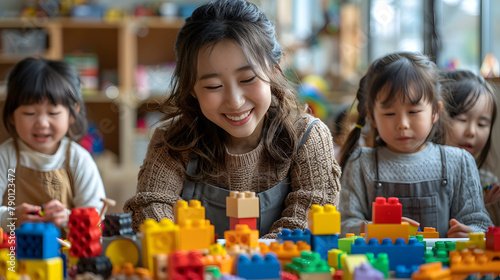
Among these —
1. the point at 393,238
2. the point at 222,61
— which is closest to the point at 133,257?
the point at 393,238

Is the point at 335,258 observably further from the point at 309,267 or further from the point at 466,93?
the point at 466,93

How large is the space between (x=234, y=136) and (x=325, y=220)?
0.46 m

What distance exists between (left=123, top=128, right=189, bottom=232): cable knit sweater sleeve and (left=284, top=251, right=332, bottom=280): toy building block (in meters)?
0.41

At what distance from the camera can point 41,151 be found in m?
1.41

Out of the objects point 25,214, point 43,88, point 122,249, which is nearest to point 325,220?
point 122,249

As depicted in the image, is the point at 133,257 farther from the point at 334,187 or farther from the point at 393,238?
the point at 334,187

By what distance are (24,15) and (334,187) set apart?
389 centimetres

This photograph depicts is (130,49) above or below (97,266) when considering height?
above

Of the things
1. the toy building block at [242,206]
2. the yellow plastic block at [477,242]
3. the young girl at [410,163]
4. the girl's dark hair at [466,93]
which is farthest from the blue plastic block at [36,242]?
the girl's dark hair at [466,93]

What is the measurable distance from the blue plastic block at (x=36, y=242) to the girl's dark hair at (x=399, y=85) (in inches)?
32.6

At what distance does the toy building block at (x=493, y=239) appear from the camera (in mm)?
731

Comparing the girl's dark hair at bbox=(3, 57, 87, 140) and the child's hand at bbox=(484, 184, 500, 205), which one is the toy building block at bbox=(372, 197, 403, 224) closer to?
the child's hand at bbox=(484, 184, 500, 205)

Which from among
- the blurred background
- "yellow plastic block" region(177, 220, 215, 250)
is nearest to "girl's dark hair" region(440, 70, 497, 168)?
"yellow plastic block" region(177, 220, 215, 250)

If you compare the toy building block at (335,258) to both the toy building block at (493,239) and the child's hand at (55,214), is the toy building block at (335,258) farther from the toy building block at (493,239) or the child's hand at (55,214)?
the child's hand at (55,214)
